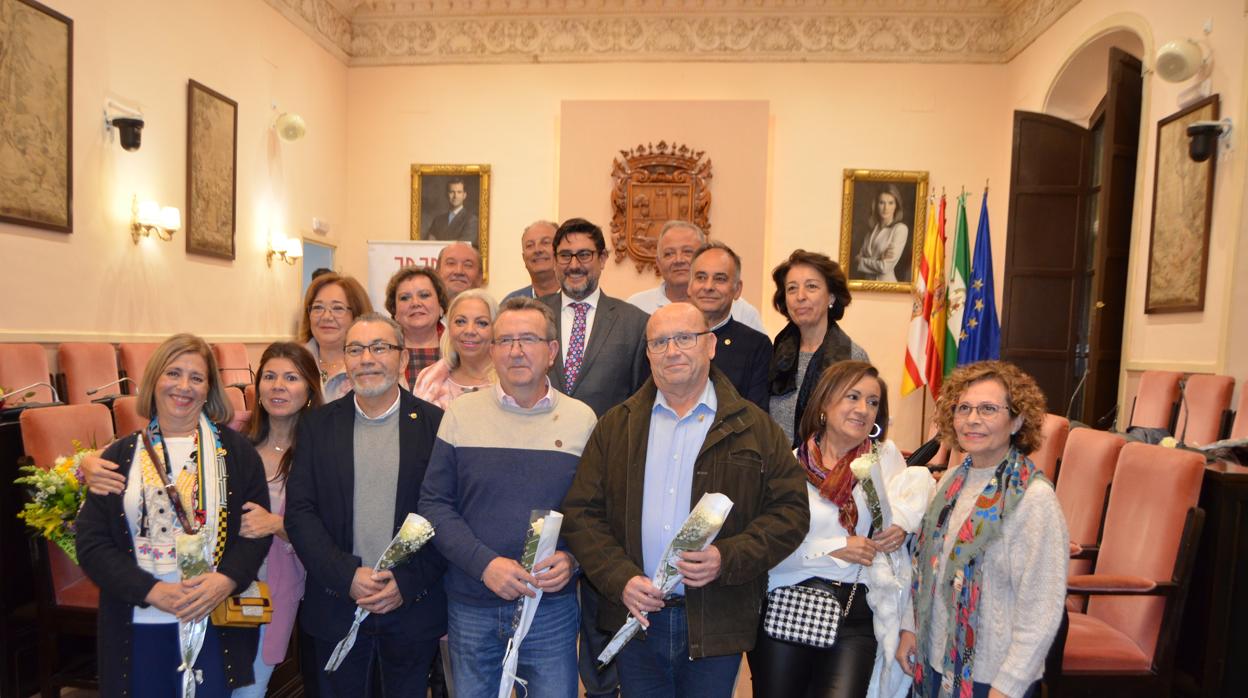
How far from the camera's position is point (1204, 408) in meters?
4.90

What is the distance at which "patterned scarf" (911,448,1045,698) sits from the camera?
208 cm

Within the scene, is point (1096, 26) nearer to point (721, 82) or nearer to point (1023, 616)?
point (721, 82)

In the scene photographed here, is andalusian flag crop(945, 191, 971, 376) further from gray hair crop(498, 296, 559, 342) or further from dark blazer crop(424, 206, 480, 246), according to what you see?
gray hair crop(498, 296, 559, 342)

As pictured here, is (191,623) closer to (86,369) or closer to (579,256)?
(579,256)

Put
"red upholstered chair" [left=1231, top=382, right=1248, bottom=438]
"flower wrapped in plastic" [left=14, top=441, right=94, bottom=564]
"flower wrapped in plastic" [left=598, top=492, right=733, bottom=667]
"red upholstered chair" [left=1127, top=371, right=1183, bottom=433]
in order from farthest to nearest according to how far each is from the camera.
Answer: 1. "red upholstered chair" [left=1127, top=371, right=1183, bottom=433]
2. "red upholstered chair" [left=1231, top=382, right=1248, bottom=438]
3. "flower wrapped in plastic" [left=14, top=441, right=94, bottom=564]
4. "flower wrapped in plastic" [left=598, top=492, right=733, bottom=667]

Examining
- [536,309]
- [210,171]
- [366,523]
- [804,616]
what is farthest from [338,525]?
[210,171]

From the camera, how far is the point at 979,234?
25.9ft

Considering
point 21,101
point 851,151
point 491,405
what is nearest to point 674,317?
point 491,405

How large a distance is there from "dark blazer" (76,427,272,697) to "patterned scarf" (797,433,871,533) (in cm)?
168

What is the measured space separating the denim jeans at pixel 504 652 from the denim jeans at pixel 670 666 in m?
0.18

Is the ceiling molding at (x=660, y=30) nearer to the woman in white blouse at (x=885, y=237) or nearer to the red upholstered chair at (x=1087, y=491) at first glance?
the woman in white blouse at (x=885, y=237)

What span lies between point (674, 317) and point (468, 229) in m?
7.93

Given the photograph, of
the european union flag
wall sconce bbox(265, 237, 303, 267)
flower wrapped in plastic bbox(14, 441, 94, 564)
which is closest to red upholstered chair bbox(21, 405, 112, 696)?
flower wrapped in plastic bbox(14, 441, 94, 564)

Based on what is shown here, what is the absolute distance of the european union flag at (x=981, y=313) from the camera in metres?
7.62
